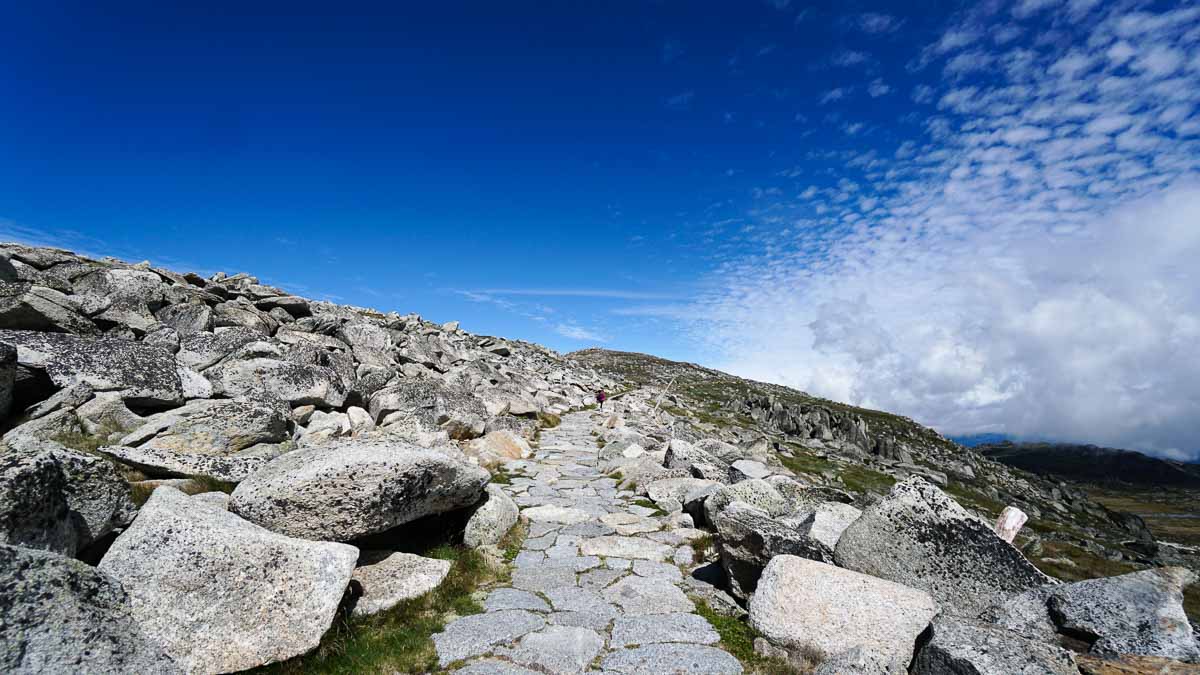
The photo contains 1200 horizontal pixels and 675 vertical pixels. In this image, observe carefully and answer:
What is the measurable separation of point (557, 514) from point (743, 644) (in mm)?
6240

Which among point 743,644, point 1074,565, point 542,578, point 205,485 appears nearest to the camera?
point 743,644

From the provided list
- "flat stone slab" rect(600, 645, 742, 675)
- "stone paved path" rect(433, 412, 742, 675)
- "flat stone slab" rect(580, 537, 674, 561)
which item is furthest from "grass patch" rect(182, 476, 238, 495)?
"flat stone slab" rect(600, 645, 742, 675)

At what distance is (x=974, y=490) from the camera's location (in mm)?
94625

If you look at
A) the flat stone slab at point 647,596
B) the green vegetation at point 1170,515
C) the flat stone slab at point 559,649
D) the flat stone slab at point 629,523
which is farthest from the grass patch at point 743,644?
the green vegetation at point 1170,515

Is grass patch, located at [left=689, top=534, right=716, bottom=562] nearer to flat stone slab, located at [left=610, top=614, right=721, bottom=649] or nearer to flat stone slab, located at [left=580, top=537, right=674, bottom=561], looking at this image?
flat stone slab, located at [left=580, top=537, right=674, bottom=561]

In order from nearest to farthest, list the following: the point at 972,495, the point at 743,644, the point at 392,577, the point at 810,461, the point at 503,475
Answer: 1. the point at 743,644
2. the point at 392,577
3. the point at 503,475
4. the point at 810,461
5. the point at 972,495

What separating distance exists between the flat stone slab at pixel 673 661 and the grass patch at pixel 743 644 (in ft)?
0.53

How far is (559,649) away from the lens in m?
6.36

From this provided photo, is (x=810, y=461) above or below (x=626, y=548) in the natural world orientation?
above

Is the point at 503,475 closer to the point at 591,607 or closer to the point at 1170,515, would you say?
the point at 591,607

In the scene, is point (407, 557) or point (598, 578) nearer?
point (407, 557)

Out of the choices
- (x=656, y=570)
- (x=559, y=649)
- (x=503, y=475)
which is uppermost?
(x=503, y=475)

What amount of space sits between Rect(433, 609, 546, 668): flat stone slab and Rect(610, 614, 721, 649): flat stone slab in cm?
109

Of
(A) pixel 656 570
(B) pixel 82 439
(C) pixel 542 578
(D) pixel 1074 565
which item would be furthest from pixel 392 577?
(D) pixel 1074 565
